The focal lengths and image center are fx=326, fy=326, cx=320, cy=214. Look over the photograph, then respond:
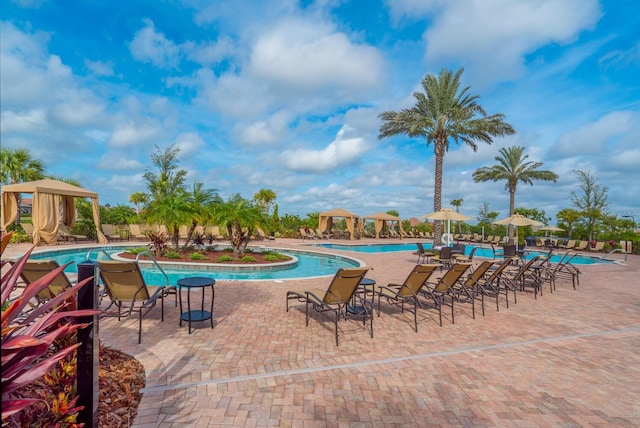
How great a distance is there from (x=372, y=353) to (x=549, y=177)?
1173 inches

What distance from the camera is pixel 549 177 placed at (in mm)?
27094

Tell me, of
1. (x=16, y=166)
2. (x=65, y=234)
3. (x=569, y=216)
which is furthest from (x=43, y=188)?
(x=569, y=216)

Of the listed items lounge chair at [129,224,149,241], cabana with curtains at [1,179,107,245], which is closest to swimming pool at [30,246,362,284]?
cabana with curtains at [1,179,107,245]

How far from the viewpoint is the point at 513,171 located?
27.7 meters

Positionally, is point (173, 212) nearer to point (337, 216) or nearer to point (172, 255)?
point (172, 255)

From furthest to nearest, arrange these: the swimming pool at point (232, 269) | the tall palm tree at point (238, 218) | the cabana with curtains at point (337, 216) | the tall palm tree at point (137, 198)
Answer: the tall palm tree at point (137, 198) → the cabana with curtains at point (337, 216) → the tall palm tree at point (238, 218) → the swimming pool at point (232, 269)

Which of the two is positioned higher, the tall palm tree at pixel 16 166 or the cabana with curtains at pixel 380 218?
the tall palm tree at pixel 16 166

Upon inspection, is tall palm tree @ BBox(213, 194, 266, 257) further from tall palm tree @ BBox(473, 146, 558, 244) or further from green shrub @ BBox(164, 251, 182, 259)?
tall palm tree @ BBox(473, 146, 558, 244)

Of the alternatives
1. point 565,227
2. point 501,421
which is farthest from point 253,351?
point 565,227

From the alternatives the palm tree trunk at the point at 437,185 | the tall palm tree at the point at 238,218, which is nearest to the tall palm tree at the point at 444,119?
the palm tree trunk at the point at 437,185

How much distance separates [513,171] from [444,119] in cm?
1409

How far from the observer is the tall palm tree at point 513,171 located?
2730cm

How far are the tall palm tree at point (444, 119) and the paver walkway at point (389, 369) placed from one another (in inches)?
518

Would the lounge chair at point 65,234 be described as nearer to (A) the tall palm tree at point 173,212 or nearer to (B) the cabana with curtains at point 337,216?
(A) the tall palm tree at point 173,212
